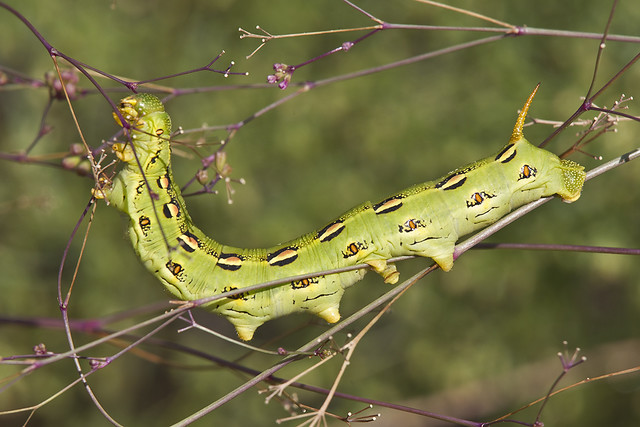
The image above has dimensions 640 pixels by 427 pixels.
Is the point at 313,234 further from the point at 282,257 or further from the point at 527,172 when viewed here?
the point at 527,172

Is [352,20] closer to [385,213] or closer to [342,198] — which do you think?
[342,198]

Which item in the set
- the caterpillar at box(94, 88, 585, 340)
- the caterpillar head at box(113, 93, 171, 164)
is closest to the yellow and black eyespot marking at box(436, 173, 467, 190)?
the caterpillar at box(94, 88, 585, 340)

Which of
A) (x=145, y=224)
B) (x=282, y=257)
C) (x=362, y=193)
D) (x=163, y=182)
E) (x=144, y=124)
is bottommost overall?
(x=282, y=257)

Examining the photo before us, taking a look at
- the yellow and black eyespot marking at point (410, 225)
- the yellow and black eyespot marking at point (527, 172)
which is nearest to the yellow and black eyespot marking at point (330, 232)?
the yellow and black eyespot marking at point (410, 225)

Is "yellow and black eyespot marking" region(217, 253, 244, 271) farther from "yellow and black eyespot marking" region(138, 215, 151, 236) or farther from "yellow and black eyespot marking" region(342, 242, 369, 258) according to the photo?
"yellow and black eyespot marking" region(342, 242, 369, 258)

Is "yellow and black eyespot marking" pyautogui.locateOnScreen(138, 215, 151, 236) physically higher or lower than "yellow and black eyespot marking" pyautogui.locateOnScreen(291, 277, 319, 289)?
higher

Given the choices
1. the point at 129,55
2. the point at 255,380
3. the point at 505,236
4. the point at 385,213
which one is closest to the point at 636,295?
the point at 505,236

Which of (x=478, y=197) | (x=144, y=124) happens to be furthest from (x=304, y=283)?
(x=144, y=124)
